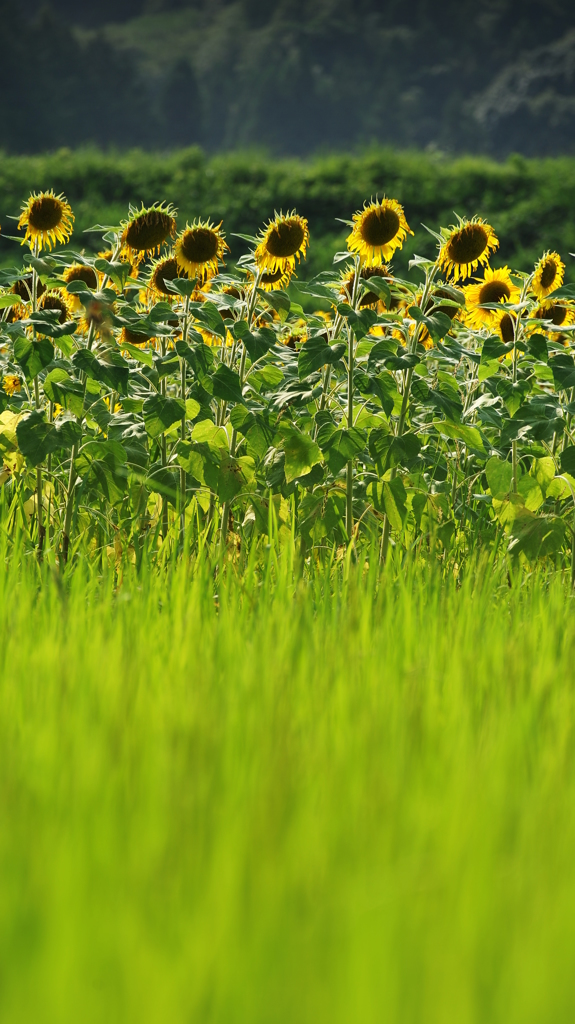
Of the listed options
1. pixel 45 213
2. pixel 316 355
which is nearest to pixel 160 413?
pixel 316 355

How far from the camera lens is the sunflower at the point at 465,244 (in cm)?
296

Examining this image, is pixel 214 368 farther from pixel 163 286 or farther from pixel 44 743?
pixel 44 743

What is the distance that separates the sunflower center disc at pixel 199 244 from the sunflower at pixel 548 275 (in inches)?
41.9

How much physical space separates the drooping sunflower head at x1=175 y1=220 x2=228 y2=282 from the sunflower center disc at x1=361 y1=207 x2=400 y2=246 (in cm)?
45

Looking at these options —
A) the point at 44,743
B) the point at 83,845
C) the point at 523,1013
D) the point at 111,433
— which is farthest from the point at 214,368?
the point at 523,1013

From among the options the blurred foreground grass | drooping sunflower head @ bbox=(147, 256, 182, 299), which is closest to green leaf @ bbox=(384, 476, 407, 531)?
drooping sunflower head @ bbox=(147, 256, 182, 299)

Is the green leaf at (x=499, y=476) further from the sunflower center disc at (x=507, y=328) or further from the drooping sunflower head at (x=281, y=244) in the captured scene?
the drooping sunflower head at (x=281, y=244)

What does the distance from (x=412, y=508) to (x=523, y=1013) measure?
230cm

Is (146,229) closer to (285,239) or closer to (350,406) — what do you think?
(285,239)

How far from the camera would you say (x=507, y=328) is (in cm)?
338

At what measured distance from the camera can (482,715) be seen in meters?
1.46

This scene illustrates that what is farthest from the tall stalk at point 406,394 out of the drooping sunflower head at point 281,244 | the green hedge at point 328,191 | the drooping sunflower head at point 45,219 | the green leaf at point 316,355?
the green hedge at point 328,191

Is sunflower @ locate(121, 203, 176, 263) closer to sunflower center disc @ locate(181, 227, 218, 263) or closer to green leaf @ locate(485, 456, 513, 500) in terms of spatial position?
sunflower center disc @ locate(181, 227, 218, 263)

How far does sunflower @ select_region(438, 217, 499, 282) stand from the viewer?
296 cm
